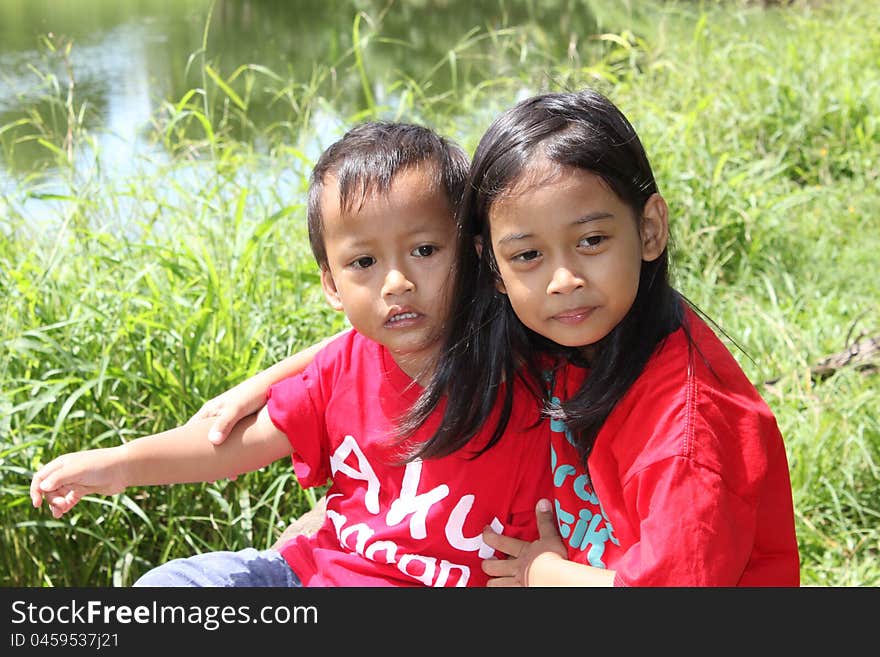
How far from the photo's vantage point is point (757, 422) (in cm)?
132

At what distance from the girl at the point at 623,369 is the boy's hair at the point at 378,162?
0.39 ft

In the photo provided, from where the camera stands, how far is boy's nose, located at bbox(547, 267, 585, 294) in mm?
1323

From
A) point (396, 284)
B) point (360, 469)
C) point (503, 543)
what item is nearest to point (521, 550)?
point (503, 543)

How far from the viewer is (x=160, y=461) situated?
1630 mm

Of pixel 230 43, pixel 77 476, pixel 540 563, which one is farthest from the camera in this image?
pixel 230 43

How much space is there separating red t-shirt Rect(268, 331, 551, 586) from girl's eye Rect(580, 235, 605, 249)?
294 mm

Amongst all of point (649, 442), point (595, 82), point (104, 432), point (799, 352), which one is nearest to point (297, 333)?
point (104, 432)

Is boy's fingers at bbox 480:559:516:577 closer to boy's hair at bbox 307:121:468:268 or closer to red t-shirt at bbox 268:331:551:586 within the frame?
red t-shirt at bbox 268:331:551:586

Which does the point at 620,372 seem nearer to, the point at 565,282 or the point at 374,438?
the point at 565,282

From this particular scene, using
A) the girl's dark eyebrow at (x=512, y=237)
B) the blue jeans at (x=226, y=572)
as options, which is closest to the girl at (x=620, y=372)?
the girl's dark eyebrow at (x=512, y=237)

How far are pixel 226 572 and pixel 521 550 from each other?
0.44 meters

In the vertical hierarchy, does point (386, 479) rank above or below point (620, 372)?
below

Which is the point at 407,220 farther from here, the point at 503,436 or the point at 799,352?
the point at 799,352
